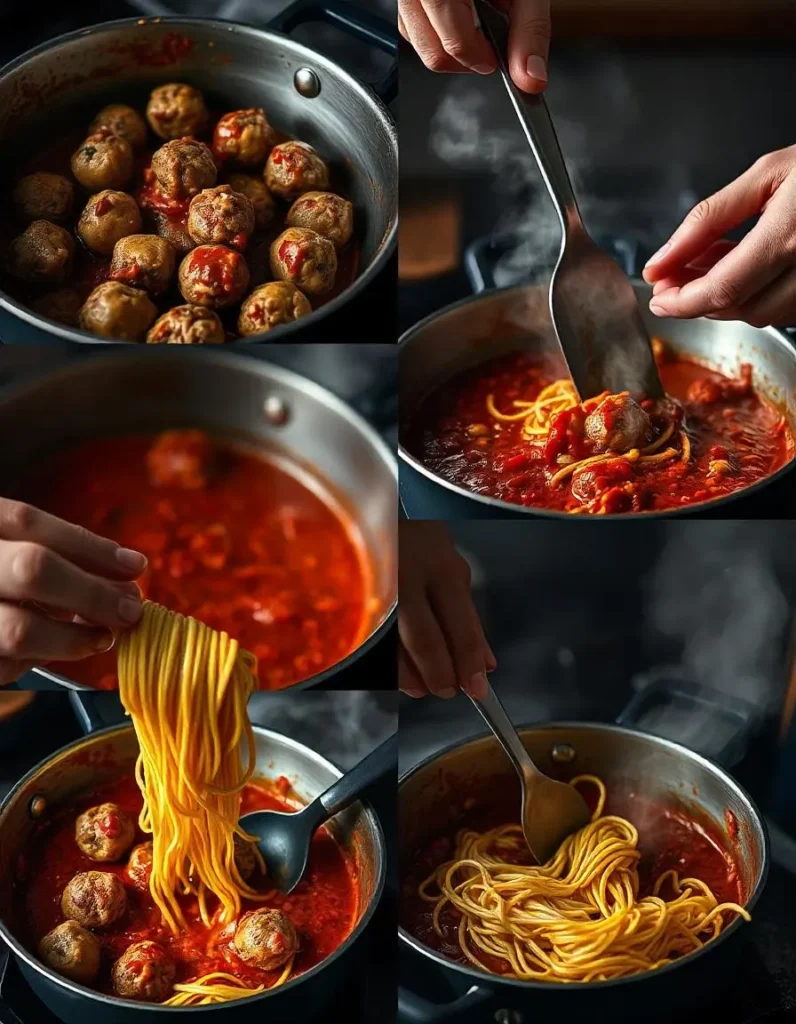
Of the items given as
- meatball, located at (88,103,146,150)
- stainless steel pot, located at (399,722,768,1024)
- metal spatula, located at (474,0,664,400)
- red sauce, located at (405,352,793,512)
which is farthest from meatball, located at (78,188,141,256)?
stainless steel pot, located at (399,722,768,1024)

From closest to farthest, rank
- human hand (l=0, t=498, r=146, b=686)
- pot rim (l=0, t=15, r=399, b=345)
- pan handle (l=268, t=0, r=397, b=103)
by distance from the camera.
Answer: human hand (l=0, t=498, r=146, b=686) → pot rim (l=0, t=15, r=399, b=345) → pan handle (l=268, t=0, r=397, b=103)

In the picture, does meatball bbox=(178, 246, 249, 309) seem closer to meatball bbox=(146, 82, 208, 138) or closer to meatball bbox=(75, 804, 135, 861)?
meatball bbox=(146, 82, 208, 138)

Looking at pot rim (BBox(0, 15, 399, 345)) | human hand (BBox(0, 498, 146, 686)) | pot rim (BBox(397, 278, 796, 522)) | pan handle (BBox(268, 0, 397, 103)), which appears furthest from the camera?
pan handle (BBox(268, 0, 397, 103))

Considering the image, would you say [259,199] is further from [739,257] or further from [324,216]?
[739,257]

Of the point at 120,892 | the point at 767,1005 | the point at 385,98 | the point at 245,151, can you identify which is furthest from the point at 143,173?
the point at 767,1005

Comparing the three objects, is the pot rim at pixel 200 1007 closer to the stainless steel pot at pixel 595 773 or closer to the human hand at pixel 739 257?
the stainless steel pot at pixel 595 773

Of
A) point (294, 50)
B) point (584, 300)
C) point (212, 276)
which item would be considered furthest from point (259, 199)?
point (584, 300)

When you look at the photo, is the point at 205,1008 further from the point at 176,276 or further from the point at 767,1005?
the point at 176,276

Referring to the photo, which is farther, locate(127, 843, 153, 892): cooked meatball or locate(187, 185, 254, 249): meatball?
locate(127, 843, 153, 892): cooked meatball
